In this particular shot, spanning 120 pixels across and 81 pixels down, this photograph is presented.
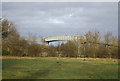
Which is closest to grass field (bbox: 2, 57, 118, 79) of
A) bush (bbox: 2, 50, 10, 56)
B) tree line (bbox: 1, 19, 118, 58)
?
bush (bbox: 2, 50, 10, 56)

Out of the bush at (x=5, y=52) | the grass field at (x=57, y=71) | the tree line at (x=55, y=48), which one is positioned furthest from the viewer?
the tree line at (x=55, y=48)

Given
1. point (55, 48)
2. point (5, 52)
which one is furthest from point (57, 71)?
point (55, 48)

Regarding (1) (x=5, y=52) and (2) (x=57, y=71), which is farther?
(1) (x=5, y=52)

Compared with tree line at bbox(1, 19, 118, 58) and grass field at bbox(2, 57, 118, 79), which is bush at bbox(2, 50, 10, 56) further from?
grass field at bbox(2, 57, 118, 79)

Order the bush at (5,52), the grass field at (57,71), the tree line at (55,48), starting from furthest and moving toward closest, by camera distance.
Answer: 1. the tree line at (55,48)
2. the bush at (5,52)
3. the grass field at (57,71)

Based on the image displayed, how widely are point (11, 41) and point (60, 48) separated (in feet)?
33.0

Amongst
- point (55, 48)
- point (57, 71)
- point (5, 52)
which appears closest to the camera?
point (57, 71)

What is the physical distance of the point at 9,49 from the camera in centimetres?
3659

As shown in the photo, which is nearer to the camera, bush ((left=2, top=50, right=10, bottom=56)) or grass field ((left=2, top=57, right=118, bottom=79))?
grass field ((left=2, top=57, right=118, bottom=79))

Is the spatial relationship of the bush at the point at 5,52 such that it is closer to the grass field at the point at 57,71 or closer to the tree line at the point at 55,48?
the tree line at the point at 55,48

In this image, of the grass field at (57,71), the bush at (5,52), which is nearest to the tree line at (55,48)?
the bush at (5,52)

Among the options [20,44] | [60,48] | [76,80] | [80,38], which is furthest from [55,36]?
[76,80]

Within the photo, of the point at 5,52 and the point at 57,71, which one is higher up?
the point at 5,52

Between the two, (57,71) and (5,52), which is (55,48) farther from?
(57,71)
